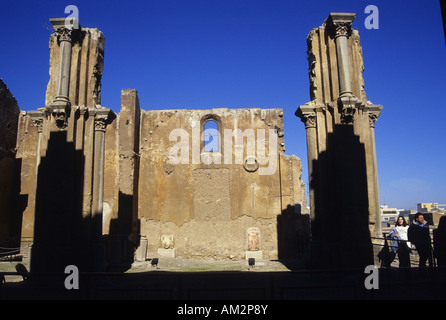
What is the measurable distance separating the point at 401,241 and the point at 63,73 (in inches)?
375

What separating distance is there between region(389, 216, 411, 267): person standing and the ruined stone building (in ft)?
2.06

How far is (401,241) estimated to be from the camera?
8398 millimetres

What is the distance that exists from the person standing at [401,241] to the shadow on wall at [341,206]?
2.12ft

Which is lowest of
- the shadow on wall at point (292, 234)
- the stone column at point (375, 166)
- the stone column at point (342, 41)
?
the shadow on wall at point (292, 234)

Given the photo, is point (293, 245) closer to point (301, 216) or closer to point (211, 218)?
point (301, 216)

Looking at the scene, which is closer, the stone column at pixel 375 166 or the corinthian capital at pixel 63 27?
the corinthian capital at pixel 63 27

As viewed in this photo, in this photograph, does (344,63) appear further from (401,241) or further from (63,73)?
(63,73)

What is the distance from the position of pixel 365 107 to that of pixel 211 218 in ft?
31.9

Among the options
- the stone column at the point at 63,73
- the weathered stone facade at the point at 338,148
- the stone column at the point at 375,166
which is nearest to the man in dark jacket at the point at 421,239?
the weathered stone facade at the point at 338,148

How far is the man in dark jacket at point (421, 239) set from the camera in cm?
812

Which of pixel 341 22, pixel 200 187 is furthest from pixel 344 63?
pixel 200 187

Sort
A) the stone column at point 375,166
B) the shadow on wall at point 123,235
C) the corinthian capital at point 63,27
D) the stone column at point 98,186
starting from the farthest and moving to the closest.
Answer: the shadow on wall at point 123,235, the stone column at point 375,166, the corinthian capital at point 63,27, the stone column at point 98,186

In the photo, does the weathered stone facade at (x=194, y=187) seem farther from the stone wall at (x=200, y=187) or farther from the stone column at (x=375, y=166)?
the stone column at (x=375, y=166)
